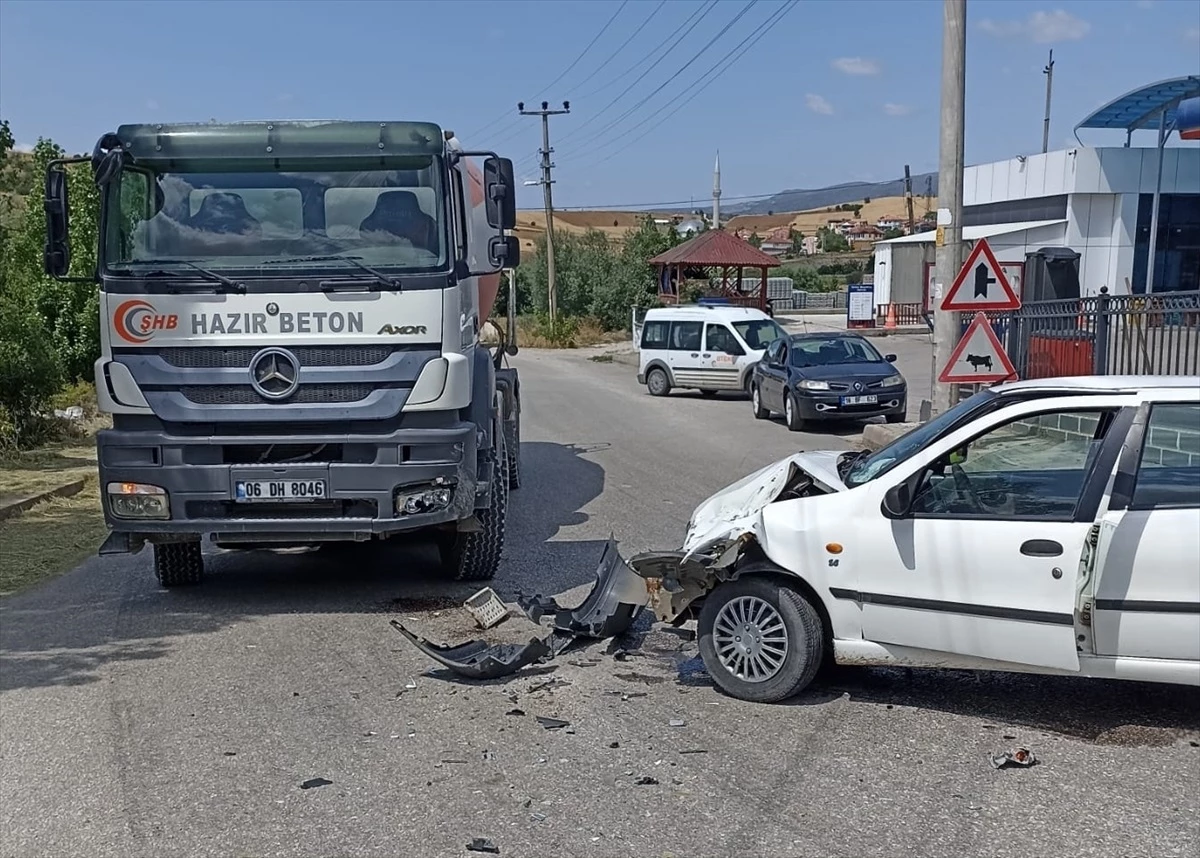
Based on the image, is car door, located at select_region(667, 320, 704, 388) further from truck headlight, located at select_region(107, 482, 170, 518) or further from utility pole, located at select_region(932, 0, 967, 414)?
truck headlight, located at select_region(107, 482, 170, 518)

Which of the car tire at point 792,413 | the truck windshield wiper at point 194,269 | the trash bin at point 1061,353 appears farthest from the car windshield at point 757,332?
the truck windshield wiper at point 194,269

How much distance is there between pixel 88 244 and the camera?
2114 centimetres

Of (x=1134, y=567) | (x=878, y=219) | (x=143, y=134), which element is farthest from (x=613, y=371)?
(x=878, y=219)

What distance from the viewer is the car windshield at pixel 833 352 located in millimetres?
19000

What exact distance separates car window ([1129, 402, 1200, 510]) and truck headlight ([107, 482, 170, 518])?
18.1ft

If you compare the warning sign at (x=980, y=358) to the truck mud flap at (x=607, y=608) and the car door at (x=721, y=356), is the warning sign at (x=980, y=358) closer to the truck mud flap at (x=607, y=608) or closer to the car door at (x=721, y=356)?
the truck mud flap at (x=607, y=608)

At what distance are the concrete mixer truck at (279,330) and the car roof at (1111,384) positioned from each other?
11.3 feet

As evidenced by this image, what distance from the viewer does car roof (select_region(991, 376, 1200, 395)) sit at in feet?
17.7

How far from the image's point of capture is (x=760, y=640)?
5.82m

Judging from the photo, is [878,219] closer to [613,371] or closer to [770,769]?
[613,371]

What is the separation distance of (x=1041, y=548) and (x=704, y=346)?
19.6 meters

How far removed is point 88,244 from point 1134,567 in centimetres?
1995

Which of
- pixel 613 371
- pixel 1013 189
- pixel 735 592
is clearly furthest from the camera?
pixel 1013 189

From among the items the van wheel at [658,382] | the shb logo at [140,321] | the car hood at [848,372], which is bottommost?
the van wheel at [658,382]
